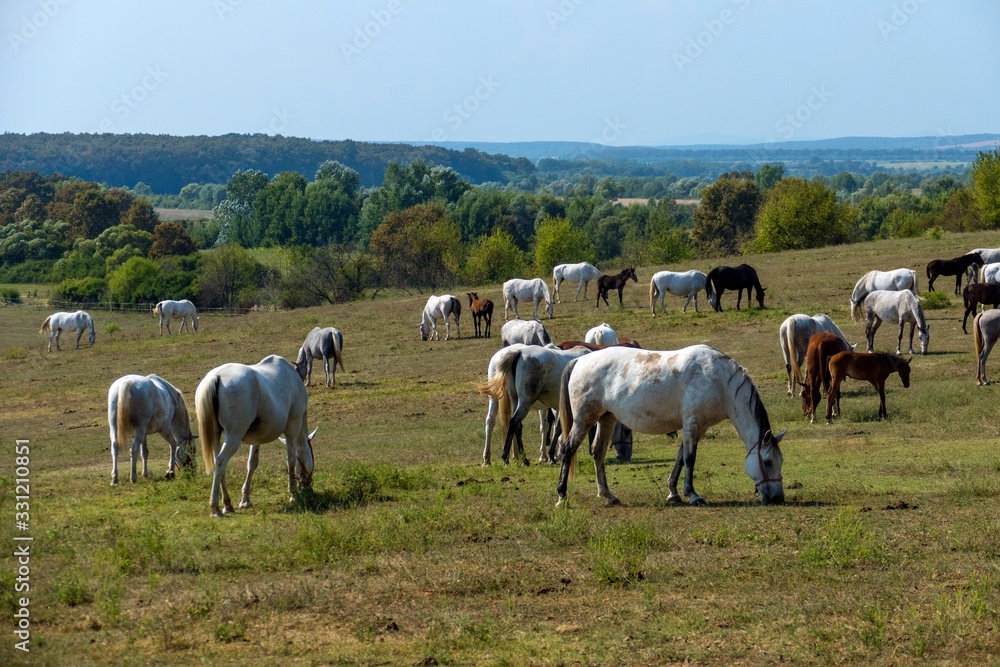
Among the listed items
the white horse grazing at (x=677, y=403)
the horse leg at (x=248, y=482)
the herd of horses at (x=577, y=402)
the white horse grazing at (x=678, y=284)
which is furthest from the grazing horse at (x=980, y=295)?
the horse leg at (x=248, y=482)

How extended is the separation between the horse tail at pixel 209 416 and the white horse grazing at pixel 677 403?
12.7ft

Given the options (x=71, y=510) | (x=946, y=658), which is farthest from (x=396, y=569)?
(x=71, y=510)

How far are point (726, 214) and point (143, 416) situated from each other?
257 ft

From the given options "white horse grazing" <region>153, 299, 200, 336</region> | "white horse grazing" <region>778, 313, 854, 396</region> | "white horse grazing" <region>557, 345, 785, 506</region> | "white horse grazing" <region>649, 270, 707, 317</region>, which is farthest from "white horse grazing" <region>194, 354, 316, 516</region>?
"white horse grazing" <region>153, 299, 200, 336</region>

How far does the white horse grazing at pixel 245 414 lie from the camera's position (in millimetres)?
11609

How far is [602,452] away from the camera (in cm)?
1202

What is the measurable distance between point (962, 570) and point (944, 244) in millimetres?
43827

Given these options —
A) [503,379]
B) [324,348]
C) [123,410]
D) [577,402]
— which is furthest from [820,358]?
[324,348]

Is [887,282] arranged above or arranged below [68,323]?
above

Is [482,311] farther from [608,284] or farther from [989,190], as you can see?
[989,190]

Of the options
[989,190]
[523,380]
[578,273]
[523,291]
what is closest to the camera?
[523,380]

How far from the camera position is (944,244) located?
160 ft

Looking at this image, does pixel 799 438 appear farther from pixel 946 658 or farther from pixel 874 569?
pixel 946 658

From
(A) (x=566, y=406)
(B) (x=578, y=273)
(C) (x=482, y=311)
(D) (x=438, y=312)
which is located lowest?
(D) (x=438, y=312)
